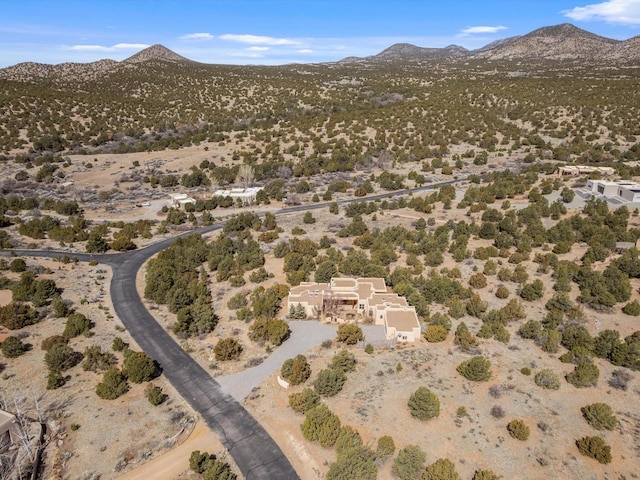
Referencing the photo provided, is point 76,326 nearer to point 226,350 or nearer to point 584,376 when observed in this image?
point 226,350

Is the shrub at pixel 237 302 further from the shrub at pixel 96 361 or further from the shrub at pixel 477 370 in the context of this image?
the shrub at pixel 477 370

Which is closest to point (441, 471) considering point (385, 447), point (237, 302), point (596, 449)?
point (385, 447)

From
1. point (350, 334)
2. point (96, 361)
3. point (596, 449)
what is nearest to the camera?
point (596, 449)

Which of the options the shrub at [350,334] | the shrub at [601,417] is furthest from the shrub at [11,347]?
the shrub at [601,417]

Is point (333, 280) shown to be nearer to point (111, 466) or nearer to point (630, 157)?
point (111, 466)

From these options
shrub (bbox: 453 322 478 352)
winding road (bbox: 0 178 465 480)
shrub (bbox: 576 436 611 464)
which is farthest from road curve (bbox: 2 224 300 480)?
shrub (bbox: 453 322 478 352)
